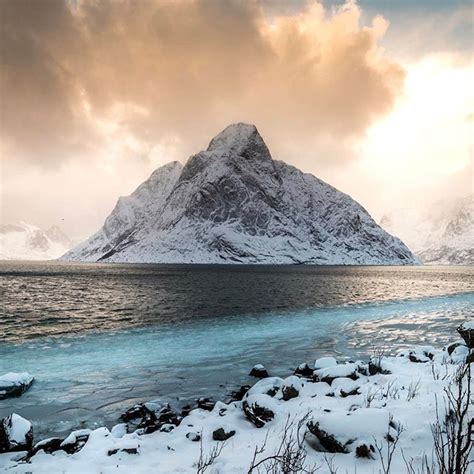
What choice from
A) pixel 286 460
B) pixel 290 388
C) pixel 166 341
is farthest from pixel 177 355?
pixel 286 460

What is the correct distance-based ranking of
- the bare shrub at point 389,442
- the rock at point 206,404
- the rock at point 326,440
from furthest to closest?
the rock at point 206,404 < the rock at point 326,440 < the bare shrub at point 389,442

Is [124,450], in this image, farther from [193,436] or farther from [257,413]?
[257,413]

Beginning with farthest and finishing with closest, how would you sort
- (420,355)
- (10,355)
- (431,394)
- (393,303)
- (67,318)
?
(393,303) → (67,318) → (10,355) → (420,355) → (431,394)

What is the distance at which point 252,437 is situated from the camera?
10086mm

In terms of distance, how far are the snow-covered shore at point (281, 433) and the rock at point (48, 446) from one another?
26mm

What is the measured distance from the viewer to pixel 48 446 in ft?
32.4

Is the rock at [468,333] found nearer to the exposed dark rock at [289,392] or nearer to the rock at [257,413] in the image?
the exposed dark rock at [289,392]

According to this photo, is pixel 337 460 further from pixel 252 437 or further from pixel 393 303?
pixel 393 303

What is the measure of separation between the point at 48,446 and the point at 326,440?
305 inches

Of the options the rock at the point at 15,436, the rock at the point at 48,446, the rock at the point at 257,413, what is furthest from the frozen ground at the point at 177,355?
the rock at the point at 257,413

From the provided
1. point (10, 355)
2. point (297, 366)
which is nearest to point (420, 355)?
point (297, 366)

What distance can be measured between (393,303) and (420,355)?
32.9 m

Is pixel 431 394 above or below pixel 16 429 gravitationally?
above

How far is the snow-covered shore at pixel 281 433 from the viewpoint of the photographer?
8008 mm
